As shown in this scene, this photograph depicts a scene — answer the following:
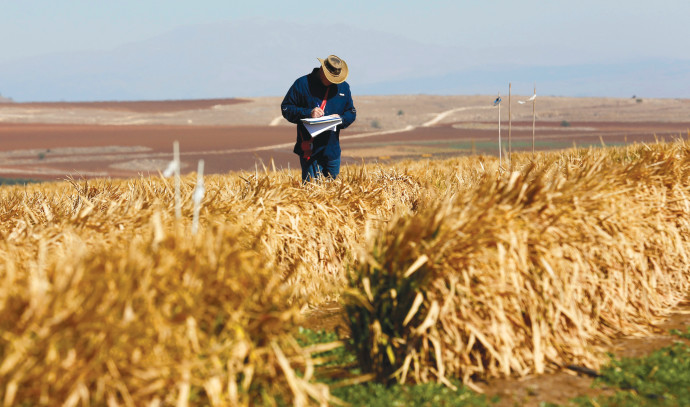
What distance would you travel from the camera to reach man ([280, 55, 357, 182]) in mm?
7781

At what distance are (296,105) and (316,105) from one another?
0.88 feet

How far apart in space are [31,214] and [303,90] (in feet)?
12.3

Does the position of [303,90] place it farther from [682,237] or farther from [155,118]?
[155,118]

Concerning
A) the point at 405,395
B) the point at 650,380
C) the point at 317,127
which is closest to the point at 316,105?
the point at 317,127

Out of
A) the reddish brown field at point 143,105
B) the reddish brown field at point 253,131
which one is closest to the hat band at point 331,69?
the reddish brown field at point 253,131

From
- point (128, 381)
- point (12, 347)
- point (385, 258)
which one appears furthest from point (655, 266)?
point (12, 347)

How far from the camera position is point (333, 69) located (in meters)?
7.53

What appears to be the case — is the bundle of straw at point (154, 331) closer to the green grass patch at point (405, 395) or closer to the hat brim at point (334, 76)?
the green grass patch at point (405, 395)

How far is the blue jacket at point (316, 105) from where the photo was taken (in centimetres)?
779

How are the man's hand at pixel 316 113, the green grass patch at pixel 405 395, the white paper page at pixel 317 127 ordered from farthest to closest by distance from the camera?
the man's hand at pixel 316 113, the white paper page at pixel 317 127, the green grass patch at pixel 405 395

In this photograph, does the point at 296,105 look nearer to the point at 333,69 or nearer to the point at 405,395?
the point at 333,69

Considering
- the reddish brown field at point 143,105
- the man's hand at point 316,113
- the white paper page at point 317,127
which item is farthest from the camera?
the reddish brown field at point 143,105

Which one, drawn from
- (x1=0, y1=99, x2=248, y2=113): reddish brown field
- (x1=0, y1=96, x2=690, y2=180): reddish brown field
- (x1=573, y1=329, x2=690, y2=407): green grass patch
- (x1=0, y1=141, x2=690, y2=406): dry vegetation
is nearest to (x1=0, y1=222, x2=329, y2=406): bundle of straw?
(x1=0, y1=141, x2=690, y2=406): dry vegetation

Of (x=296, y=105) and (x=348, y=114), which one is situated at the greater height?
(x=296, y=105)
